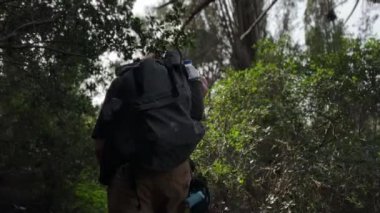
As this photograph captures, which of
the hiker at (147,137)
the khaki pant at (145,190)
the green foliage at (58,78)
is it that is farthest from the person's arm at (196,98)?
the green foliage at (58,78)

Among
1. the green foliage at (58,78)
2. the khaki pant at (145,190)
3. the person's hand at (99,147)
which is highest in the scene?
the green foliage at (58,78)

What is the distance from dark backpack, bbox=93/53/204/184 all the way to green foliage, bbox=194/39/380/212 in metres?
2.19

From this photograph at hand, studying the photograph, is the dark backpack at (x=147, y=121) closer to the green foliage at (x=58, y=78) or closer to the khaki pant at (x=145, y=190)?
the khaki pant at (x=145, y=190)

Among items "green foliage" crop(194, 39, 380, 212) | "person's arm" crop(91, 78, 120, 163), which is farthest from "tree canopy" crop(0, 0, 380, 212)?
"person's arm" crop(91, 78, 120, 163)

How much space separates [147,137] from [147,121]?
8 cm

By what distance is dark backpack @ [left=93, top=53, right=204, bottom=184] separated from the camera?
9.34ft

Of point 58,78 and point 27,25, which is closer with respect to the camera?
point 27,25

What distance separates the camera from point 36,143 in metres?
9.23

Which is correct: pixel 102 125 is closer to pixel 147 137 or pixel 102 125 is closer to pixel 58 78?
pixel 147 137

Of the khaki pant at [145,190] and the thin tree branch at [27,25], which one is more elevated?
the thin tree branch at [27,25]

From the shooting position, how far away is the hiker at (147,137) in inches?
112

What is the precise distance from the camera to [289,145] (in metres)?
5.70

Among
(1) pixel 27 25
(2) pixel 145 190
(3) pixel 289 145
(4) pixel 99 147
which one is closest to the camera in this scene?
(2) pixel 145 190

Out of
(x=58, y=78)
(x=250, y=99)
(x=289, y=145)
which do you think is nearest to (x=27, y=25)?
(x=58, y=78)
